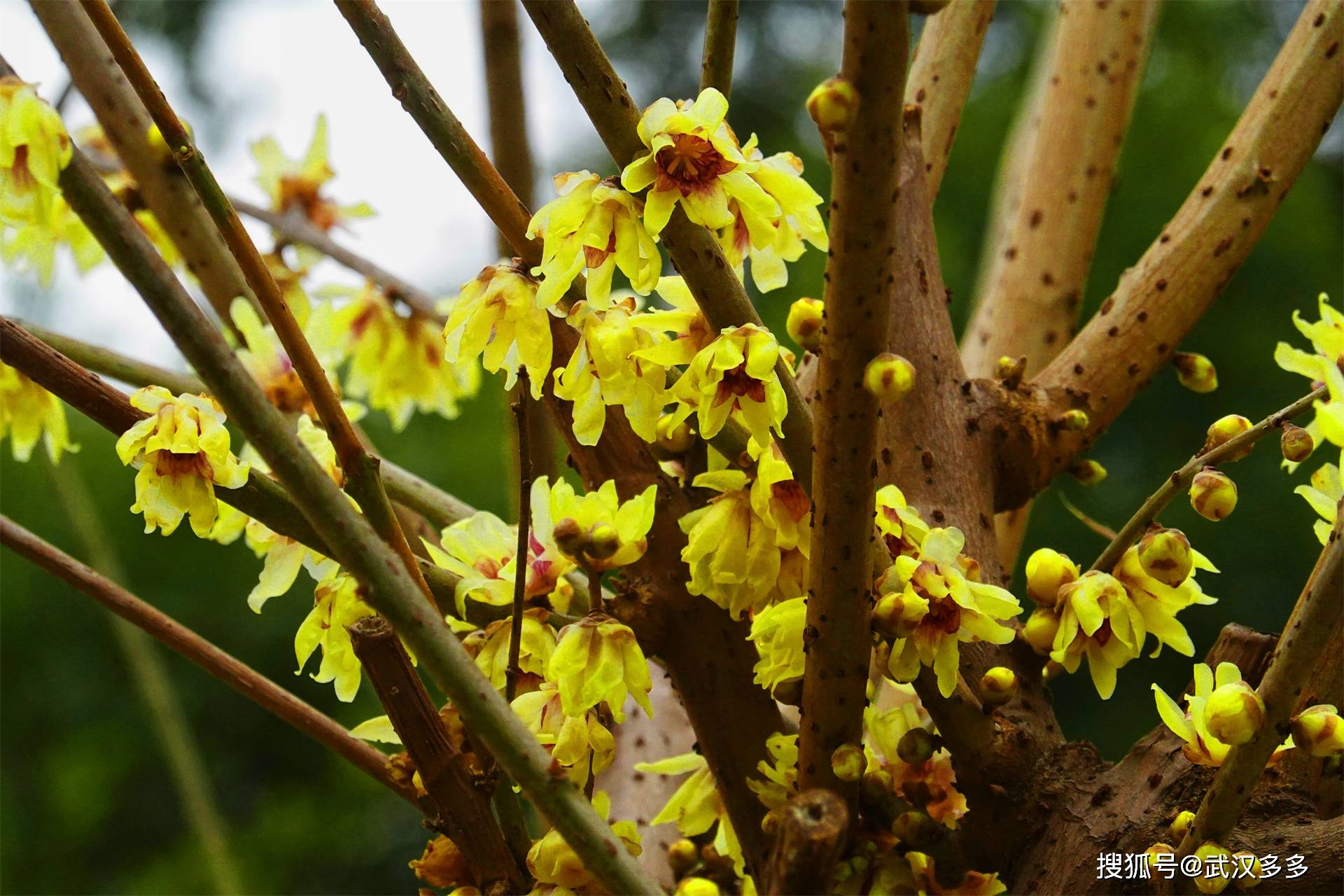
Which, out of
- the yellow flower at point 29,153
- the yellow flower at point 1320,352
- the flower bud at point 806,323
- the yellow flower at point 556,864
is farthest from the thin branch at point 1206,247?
the yellow flower at point 29,153

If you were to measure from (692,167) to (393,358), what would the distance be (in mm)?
572

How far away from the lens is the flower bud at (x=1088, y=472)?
71 cm

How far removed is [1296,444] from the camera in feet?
1.60

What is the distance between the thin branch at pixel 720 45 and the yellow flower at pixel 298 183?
0.52m

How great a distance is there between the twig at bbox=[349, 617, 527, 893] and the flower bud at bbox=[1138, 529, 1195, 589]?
11.8 inches

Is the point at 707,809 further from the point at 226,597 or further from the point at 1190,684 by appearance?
the point at 226,597

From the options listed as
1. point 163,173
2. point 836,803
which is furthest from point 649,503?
point 163,173

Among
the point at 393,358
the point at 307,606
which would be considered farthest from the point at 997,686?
the point at 307,606

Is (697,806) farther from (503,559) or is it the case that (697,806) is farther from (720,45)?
(720,45)

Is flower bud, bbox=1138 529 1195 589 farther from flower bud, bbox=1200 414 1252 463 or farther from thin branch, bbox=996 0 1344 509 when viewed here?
thin branch, bbox=996 0 1344 509

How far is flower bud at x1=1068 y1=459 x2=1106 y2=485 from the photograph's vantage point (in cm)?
71

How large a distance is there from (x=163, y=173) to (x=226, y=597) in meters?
2.11

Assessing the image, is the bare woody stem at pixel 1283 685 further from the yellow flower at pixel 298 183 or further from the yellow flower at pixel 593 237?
the yellow flower at pixel 298 183

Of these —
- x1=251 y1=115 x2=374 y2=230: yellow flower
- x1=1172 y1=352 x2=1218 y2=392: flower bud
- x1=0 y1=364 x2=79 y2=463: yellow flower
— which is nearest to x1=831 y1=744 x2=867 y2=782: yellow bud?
x1=1172 y1=352 x2=1218 y2=392: flower bud
